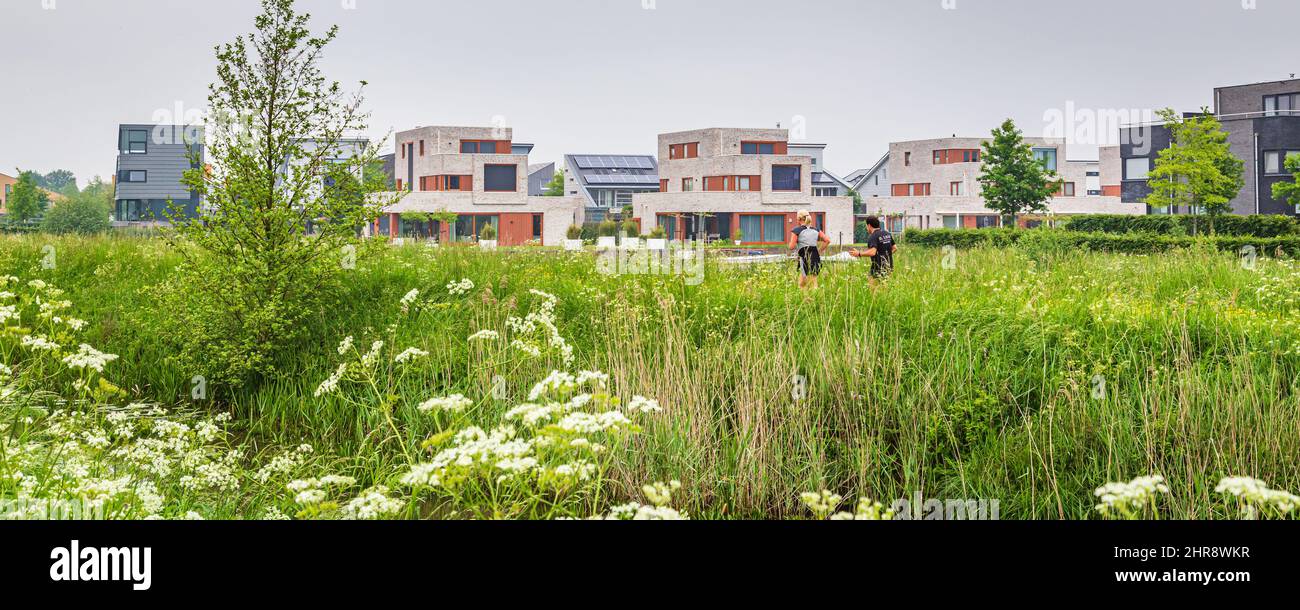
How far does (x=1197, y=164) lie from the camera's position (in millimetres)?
32750

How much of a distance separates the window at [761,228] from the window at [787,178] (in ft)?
5.19

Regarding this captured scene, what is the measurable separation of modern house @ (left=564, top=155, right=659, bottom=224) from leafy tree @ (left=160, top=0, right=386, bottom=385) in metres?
55.2

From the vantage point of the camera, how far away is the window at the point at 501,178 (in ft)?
165

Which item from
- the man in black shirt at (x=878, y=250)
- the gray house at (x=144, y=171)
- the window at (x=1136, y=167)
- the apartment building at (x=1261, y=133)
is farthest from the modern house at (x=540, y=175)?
the man in black shirt at (x=878, y=250)

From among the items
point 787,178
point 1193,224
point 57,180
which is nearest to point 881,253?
point 1193,224

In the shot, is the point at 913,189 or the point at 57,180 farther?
the point at 57,180

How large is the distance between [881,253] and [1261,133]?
121 feet

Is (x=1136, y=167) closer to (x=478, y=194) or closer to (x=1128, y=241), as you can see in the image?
(x=1128, y=241)

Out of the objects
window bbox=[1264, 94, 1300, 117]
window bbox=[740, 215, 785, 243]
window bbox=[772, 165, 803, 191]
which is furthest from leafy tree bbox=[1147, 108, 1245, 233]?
window bbox=[740, 215, 785, 243]

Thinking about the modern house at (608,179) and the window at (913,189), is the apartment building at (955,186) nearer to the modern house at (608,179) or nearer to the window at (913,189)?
the window at (913,189)

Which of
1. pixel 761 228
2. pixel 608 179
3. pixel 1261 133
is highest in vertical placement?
pixel 608 179

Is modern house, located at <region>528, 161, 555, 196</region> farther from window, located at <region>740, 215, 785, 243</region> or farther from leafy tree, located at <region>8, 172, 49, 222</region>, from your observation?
leafy tree, located at <region>8, 172, 49, 222</region>

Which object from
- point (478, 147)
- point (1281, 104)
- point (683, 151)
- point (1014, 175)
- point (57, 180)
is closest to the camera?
point (1281, 104)

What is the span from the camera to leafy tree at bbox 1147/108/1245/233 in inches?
1294
